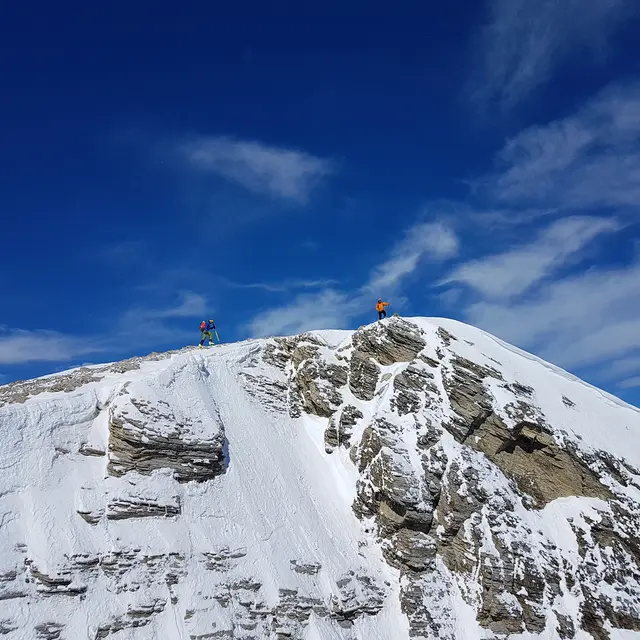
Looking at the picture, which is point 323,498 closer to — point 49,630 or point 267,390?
point 267,390

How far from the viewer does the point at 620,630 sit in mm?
22531

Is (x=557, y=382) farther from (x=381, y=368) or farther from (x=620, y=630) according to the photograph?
(x=620, y=630)

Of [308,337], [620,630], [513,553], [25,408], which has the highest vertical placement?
[308,337]

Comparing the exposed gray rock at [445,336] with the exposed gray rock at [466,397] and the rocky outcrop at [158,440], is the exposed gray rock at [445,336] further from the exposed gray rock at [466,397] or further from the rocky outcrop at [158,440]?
the rocky outcrop at [158,440]

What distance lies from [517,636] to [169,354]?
23637 mm

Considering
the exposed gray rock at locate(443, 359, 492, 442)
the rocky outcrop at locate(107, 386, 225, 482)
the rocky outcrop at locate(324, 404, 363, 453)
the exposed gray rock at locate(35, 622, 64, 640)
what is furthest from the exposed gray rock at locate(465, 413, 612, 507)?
the exposed gray rock at locate(35, 622, 64, 640)

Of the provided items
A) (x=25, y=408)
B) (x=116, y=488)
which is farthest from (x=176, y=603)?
(x=25, y=408)

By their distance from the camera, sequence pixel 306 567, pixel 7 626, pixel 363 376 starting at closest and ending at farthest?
pixel 7 626
pixel 306 567
pixel 363 376

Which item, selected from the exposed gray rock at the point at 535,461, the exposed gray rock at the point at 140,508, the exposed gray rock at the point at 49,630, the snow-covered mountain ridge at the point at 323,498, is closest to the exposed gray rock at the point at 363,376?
the snow-covered mountain ridge at the point at 323,498

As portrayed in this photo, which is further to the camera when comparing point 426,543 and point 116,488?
point 426,543

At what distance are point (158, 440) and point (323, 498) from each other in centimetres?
875

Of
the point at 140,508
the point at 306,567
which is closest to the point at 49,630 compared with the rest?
the point at 140,508

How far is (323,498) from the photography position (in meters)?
26.6

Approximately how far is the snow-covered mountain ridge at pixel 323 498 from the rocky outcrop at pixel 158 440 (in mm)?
84
